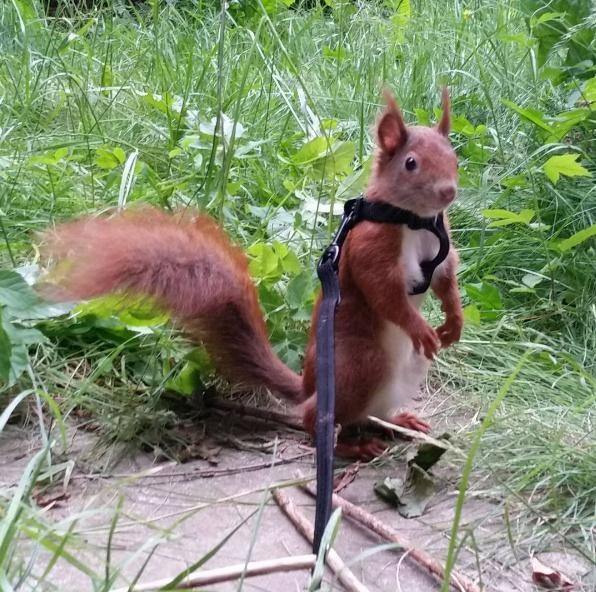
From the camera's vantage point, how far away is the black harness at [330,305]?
1.04 metres

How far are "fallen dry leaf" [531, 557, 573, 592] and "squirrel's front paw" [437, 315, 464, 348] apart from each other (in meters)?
0.51

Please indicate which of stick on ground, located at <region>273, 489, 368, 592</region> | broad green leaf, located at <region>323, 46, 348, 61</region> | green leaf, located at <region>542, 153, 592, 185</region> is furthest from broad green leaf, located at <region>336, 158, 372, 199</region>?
broad green leaf, located at <region>323, 46, 348, 61</region>

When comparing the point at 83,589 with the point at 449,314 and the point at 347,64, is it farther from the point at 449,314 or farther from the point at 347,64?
the point at 347,64

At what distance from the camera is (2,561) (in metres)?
0.86

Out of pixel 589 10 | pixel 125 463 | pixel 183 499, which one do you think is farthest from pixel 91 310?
pixel 589 10

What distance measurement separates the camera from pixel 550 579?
101 centimetres

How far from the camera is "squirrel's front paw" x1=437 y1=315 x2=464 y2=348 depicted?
145cm

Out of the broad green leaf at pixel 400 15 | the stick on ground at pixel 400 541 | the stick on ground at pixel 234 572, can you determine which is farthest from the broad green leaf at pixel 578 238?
the broad green leaf at pixel 400 15

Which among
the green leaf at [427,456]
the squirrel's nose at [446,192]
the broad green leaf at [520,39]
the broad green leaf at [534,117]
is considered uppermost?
the broad green leaf at [520,39]

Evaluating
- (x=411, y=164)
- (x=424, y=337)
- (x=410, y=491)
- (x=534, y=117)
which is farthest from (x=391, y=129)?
(x=534, y=117)

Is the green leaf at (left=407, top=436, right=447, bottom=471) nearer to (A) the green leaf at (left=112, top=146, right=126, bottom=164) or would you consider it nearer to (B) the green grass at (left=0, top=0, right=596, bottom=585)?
(B) the green grass at (left=0, top=0, right=596, bottom=585)

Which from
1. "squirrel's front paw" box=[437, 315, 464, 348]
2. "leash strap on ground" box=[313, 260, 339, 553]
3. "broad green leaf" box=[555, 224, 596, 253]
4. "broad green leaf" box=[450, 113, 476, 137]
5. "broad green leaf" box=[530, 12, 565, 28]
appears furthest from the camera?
"broad green leaf" box=[450, 113, 476, 137]

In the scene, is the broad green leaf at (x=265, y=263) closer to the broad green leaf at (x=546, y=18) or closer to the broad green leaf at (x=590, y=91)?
the broad green leaf at (x=590, y=91)

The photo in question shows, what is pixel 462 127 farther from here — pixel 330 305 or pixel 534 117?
pixel 330 305
